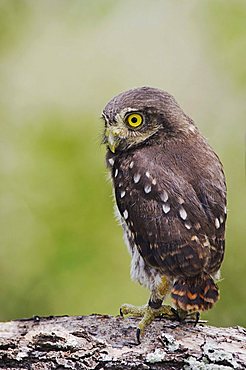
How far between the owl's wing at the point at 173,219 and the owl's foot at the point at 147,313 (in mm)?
250

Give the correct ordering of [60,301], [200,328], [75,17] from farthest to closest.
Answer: [75,17] < [60,301] < [200,328]

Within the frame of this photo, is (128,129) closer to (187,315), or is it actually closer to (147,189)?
(147,189)

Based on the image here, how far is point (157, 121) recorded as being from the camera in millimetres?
3973

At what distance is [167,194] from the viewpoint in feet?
12.1

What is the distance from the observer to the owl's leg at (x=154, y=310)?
3.74 meters

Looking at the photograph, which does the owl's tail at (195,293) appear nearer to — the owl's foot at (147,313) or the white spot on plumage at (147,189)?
the owl's foot at (147,313)

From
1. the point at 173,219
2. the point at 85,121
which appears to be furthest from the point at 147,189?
the point at 85,121

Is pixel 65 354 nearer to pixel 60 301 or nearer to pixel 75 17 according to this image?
pixel 60 301

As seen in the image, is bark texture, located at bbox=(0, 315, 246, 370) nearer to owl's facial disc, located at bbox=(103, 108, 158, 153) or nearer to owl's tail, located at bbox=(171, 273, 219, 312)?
owl's tail, located at bbox=(171, 273, 219, 312)

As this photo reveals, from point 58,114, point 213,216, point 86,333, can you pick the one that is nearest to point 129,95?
point 213,216

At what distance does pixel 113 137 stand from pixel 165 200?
474 mm

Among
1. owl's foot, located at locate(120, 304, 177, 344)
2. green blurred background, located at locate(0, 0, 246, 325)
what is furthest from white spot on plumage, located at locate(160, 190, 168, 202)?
green blurred background, located at locate(0, 0, 246, 325)

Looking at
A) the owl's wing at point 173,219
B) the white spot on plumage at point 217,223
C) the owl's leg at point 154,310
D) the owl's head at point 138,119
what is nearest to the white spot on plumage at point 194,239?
the owl's wing at point 173,219

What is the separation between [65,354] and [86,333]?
18 cm
